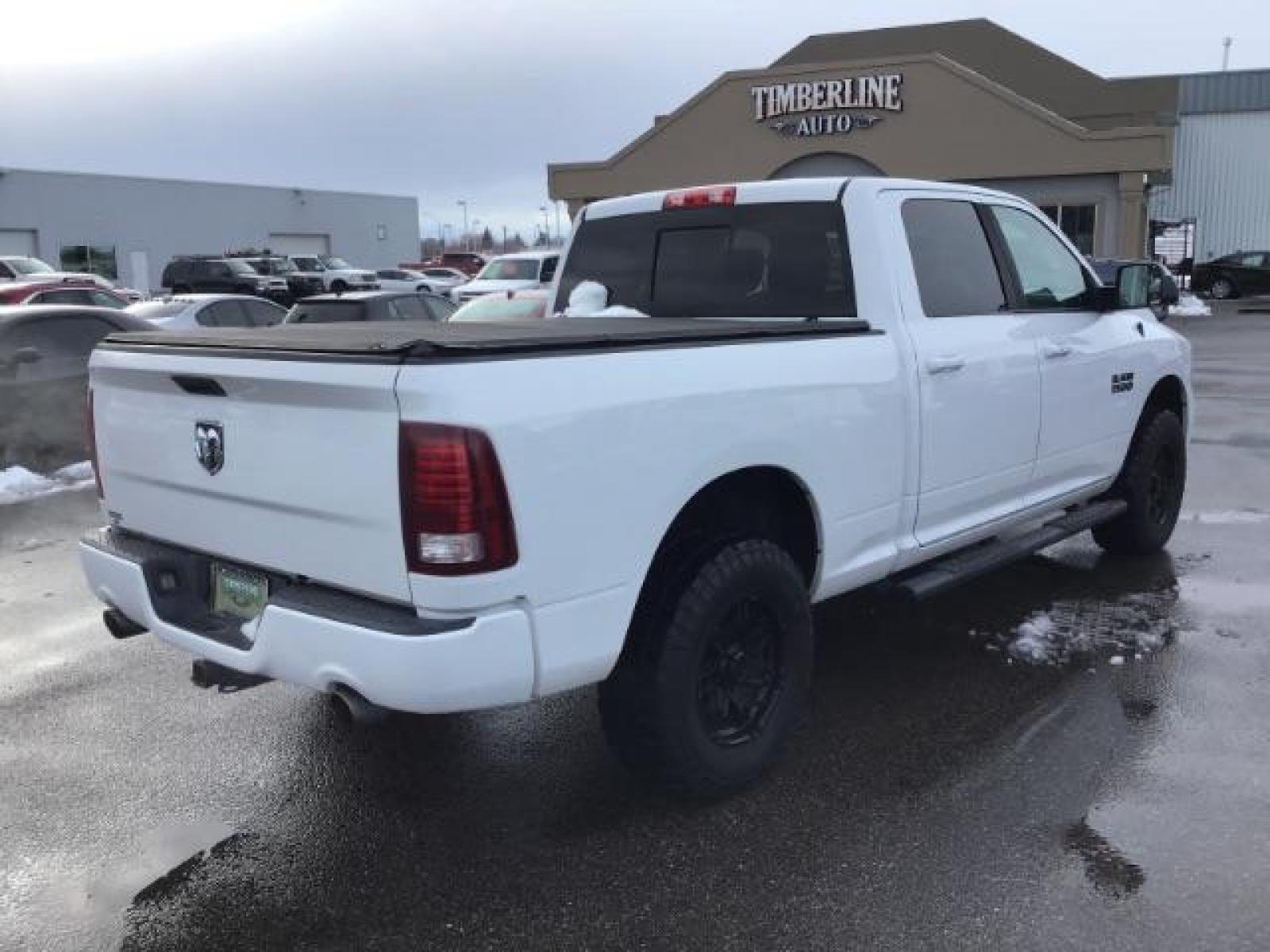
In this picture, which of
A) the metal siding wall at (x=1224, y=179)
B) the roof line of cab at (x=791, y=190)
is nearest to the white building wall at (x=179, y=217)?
the metal siding wall at (x=1224, y=179)

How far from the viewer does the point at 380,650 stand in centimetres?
303

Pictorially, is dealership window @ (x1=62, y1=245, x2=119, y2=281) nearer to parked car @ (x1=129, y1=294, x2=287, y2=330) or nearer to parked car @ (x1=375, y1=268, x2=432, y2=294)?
parked car @ (x1=375, y1=268, x2=432, y2=294)

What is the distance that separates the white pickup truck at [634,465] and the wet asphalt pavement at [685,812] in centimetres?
43

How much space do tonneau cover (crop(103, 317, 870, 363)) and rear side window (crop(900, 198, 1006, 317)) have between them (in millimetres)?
562

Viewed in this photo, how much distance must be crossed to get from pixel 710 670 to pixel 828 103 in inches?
1080

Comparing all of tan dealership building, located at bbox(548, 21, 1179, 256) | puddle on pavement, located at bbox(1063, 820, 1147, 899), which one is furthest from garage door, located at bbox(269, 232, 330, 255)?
puddle on pavement, located at bbox(1063, 820, 1147, 899)

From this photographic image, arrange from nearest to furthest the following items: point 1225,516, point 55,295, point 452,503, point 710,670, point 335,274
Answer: point 452,503 < point 710,670 < point 1225,516 < point 55,295 < point 335,274

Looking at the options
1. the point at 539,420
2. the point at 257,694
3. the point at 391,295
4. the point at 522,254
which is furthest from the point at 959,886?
the point at 522,254

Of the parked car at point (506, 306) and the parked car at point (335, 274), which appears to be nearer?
the parked car at point (506, 306)

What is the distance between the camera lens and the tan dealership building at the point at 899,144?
2705cm

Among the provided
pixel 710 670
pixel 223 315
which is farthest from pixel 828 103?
pixel 710 670

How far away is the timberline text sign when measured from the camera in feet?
93.3

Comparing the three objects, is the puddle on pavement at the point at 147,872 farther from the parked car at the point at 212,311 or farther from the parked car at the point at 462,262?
the parked car at the point at 462,262

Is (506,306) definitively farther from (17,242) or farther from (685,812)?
(17,242)
